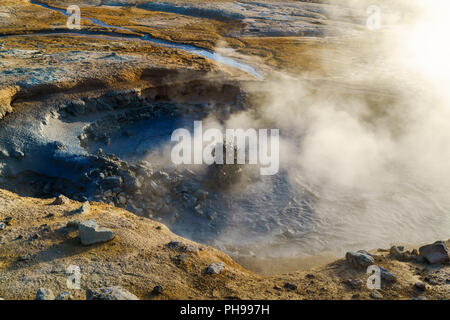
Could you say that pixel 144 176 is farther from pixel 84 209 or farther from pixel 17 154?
pixel 17 154

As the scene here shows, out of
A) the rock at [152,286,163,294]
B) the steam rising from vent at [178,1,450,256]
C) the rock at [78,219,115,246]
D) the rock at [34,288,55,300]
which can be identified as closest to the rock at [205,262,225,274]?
the rock at [152,286,163,294]

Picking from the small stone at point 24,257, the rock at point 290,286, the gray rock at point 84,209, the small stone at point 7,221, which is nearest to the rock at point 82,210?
the gray rock at point 84,209

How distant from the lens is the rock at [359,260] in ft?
14.9

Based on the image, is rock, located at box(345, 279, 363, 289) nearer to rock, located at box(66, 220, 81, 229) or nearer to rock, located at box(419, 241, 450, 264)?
rock, located at box(419, 241, 450, 264)

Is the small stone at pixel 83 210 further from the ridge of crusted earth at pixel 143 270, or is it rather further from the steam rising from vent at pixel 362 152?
the steam rising from vent at pixel 362 152

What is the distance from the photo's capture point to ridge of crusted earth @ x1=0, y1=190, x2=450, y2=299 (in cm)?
378

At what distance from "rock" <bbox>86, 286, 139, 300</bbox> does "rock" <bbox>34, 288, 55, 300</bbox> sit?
0.34 m

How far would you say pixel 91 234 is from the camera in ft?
14.0

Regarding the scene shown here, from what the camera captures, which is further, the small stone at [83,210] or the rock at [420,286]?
the small stone at [83,210]

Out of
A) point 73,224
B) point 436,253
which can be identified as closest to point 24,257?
point 73,224

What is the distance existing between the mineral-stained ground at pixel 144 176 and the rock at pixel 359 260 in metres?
0.05

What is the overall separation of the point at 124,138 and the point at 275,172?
4.06 metres

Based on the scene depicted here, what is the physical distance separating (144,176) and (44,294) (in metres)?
3.99
